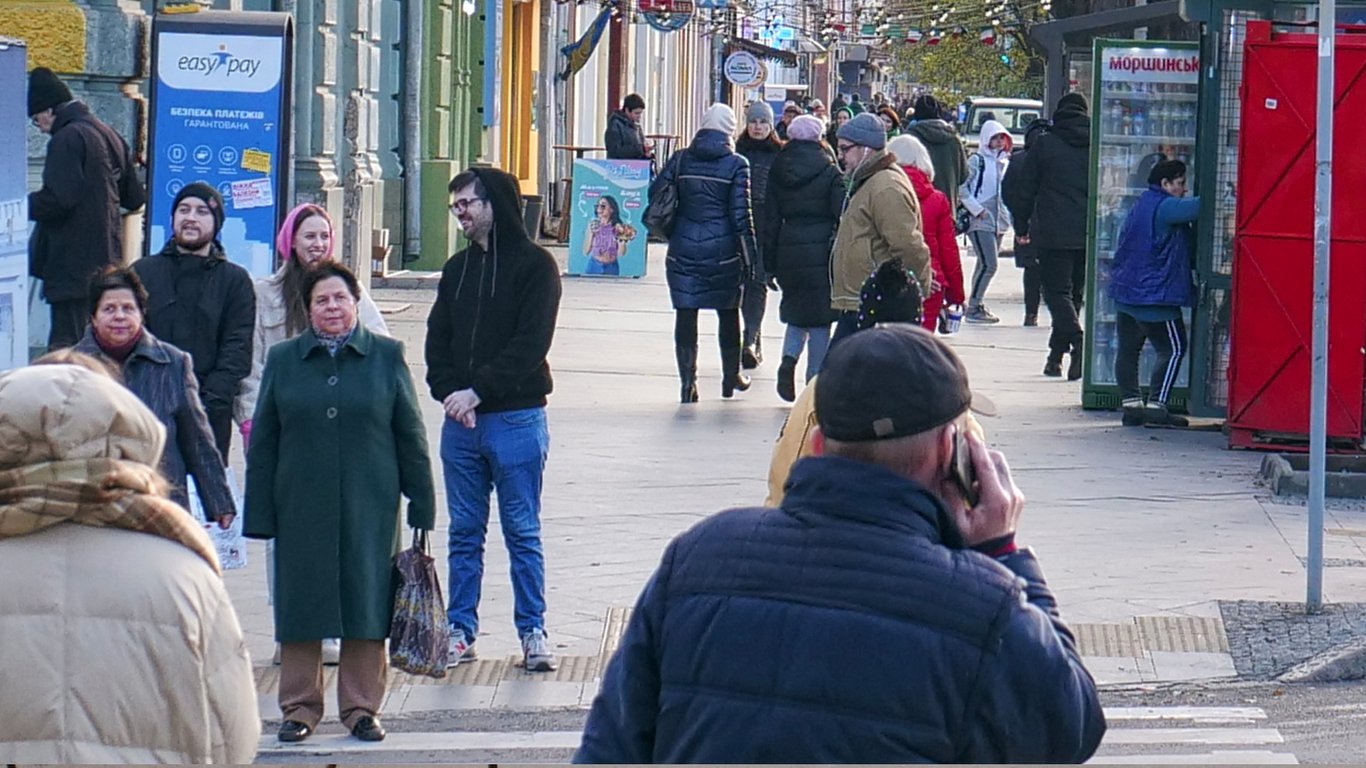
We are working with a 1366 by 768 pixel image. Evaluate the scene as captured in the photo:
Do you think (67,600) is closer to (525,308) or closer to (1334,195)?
(525,308)

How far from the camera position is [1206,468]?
41.2ft

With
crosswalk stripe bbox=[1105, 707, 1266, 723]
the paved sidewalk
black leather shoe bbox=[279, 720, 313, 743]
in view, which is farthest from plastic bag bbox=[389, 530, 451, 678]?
crosswalk stripe bbox=[1105, 707, 1266, 723]

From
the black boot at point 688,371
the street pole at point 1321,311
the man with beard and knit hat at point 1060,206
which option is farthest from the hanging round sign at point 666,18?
the street pole at point 1321,311

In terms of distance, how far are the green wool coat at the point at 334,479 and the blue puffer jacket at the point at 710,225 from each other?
7002mm

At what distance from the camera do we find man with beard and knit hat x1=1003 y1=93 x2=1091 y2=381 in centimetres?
1625

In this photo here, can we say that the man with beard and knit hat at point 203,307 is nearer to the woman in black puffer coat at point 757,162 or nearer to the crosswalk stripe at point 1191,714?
the crosswalk stripe at point 1191,714

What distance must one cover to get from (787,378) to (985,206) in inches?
286

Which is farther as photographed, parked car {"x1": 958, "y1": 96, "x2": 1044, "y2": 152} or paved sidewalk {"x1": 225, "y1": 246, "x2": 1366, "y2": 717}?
parked car {"x1": 958, "y1": 96, "x2": 1044, "y2": 152}

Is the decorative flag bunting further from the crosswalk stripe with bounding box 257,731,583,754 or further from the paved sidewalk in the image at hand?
the crosswalk stripe with bounding box 257,731,583,754

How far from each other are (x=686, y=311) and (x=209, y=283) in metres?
6.32

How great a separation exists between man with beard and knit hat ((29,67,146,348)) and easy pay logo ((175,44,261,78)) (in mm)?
679

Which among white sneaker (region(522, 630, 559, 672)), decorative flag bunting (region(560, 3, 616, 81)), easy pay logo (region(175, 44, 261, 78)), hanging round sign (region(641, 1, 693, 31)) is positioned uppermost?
hanging round sign (region(641, 1, 693, 31))

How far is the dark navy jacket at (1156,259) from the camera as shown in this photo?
13.5 m

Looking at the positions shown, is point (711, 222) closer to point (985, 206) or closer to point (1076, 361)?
point (1076, 361)
